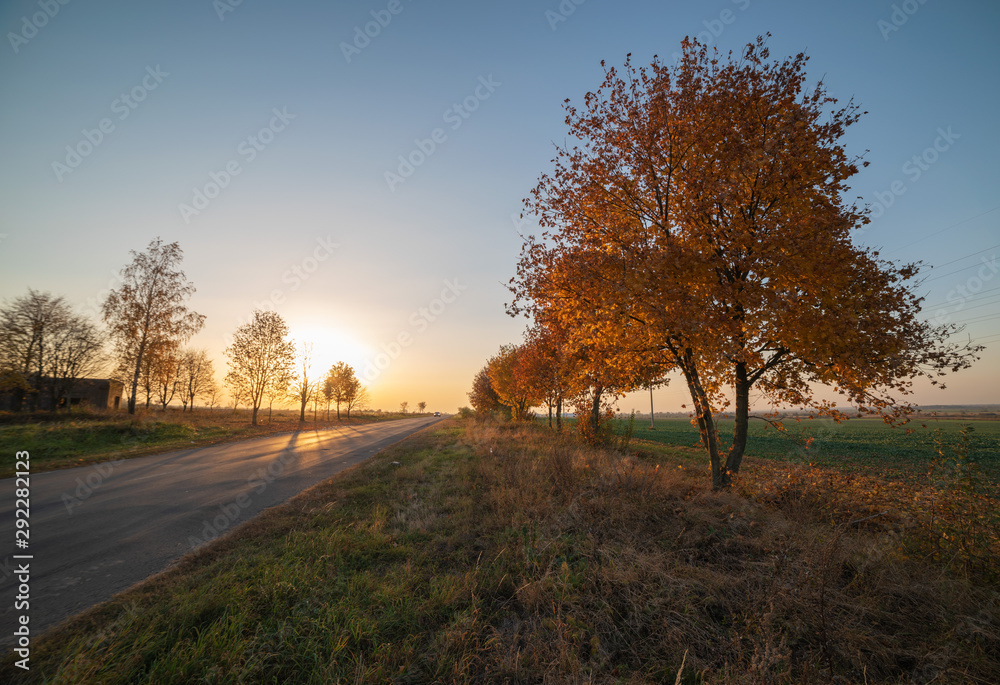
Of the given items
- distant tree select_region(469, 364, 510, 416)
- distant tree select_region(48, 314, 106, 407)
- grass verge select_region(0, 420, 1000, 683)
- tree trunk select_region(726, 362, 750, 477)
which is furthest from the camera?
distant tree select_region(469, 364, 510, 416)

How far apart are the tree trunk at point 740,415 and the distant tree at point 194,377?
61292mm

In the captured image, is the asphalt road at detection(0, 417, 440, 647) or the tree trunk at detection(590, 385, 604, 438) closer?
the asphalt road at detection(0, 417, 440, 647)

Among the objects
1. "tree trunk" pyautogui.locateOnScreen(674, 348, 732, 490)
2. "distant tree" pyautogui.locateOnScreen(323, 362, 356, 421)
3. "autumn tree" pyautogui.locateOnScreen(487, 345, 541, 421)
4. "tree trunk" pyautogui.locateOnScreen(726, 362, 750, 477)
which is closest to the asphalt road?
"tree trunk" pyautogui.locateOnScreen(674, 348, 732, 490)

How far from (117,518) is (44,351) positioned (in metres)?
27.9

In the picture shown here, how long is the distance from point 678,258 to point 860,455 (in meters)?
28.9

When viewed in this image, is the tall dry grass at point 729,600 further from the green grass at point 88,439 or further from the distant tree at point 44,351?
the distant tree at point 44,351

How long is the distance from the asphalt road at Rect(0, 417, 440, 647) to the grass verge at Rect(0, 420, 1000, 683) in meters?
0.56

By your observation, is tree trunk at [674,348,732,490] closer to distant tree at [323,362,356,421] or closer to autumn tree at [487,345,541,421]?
autumn tree at [487,345,541,421]

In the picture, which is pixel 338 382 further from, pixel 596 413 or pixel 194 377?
pixel 596 413

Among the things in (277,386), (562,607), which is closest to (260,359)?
(277,386)

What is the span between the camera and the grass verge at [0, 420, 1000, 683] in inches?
119

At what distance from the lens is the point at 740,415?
28.2 feet

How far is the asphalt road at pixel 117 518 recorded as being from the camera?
13.8ft

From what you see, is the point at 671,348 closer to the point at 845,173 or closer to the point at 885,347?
the point at 885,347
